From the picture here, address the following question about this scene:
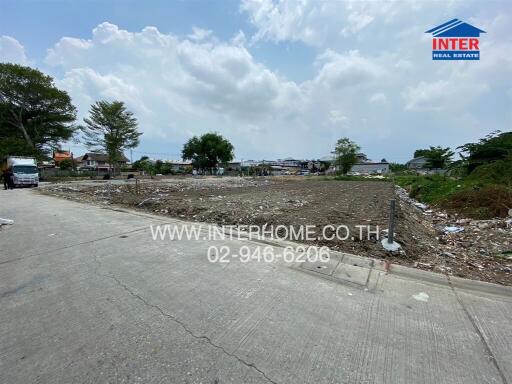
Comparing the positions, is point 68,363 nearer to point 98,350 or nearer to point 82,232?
point 98,350

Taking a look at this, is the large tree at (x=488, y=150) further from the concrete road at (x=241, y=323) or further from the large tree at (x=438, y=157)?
the large tree at (x=438, y=157)

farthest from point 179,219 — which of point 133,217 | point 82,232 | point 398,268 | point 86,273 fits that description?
point 398,268

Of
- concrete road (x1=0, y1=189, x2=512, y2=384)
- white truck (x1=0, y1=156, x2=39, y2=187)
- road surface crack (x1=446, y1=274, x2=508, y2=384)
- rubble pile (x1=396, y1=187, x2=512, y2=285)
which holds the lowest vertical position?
rubble pile (x1=396, y1=187, x2=512, y2=285)

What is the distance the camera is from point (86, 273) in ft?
10.5

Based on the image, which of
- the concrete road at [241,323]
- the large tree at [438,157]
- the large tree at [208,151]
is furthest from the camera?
the large tree at [208,151]

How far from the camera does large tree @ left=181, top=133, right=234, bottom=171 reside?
177 ft

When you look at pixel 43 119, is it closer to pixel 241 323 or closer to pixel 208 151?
pixel 208 151

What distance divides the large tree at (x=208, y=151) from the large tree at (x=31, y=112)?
A: 82.4ft

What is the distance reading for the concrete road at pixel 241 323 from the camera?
5.49 ft

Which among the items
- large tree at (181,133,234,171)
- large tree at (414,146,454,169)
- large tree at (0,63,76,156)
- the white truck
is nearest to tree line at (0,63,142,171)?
large tree at (0,63,76,156)

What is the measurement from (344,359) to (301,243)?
284cm

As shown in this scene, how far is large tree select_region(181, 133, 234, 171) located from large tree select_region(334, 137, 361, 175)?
79.5 ft

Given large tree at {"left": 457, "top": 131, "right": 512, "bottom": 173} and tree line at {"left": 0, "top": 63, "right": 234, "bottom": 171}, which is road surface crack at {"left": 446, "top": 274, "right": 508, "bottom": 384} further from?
tree line at {"left": 0, "top": 63, "right": 234, "bottom": 171}

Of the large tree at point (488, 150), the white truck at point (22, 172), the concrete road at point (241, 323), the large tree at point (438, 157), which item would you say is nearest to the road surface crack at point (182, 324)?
the concrete road at point (241, 323)
